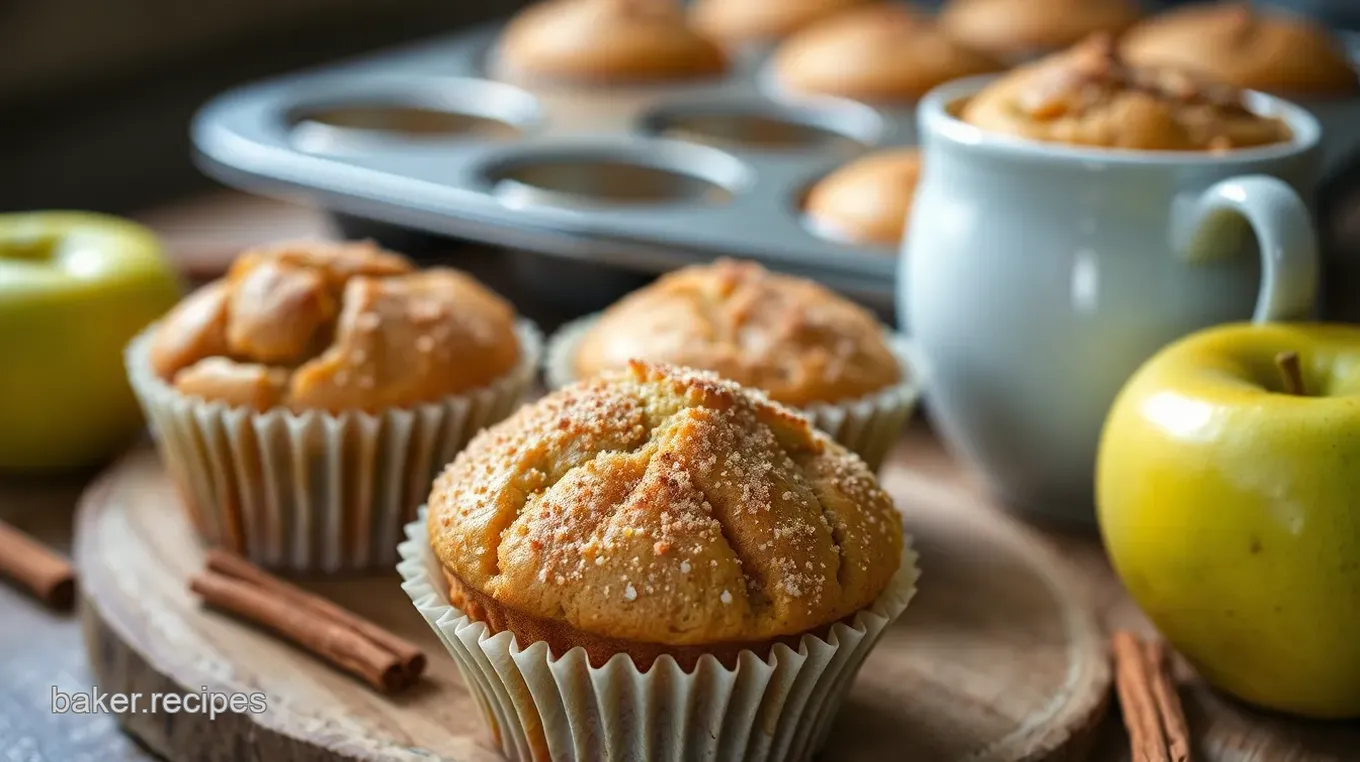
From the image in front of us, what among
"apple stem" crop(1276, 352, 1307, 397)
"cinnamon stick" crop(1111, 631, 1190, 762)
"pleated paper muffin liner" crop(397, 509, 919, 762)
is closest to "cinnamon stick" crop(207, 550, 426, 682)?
"pleated paper muffin liner" crop(397, 509, 919, 762)

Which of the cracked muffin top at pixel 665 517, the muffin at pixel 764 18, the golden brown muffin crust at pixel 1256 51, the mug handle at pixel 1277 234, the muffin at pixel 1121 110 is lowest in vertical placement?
the muffin at pixel 764 18

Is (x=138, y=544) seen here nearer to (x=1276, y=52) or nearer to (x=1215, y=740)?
(x=1215, y=740)

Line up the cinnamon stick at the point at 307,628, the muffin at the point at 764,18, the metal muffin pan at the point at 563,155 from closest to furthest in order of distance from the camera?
the cinnamon stick at the point at 307,628, the metal muffin pan at the point at 563,155, the muffin at the point at 764,18

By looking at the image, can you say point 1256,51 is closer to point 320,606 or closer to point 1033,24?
point 1033,24

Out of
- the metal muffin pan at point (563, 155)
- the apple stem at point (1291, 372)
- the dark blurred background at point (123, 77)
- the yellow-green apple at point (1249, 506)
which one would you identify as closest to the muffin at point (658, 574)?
the yellow-green apple at point (1249, 506)

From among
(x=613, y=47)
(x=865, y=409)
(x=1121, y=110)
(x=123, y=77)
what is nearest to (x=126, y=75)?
(x=123, y=77)

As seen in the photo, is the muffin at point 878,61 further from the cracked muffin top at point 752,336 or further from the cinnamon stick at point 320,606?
the cinnamon stick at point 320,606

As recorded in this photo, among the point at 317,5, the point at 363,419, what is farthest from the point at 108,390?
the point at 317,5
